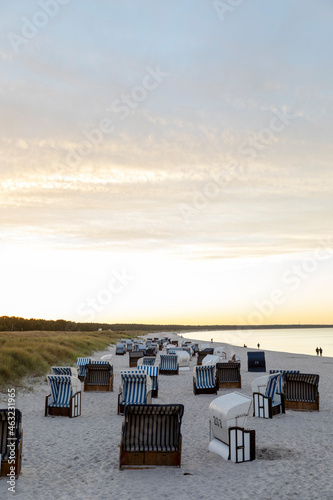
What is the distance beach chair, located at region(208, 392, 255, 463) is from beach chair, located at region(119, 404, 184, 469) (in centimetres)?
99

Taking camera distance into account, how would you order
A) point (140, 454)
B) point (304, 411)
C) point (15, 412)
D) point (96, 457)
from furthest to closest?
point (304, 411) → point (96, 457) → point (140, 454) → point (15, 412)

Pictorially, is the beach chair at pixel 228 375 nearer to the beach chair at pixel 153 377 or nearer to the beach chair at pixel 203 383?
the beach chair at pixel 203 383

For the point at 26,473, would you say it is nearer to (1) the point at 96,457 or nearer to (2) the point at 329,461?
(1) the point at 96,457

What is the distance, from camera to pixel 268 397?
43.5 feet

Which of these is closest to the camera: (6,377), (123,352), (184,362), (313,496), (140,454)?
(313,496)

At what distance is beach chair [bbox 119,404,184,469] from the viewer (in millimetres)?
8633

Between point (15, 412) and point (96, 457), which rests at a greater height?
point (15, 412)

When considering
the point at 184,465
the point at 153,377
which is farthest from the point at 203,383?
the point at 184,465

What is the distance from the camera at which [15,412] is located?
7844mm

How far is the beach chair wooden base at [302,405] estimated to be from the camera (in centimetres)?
1452

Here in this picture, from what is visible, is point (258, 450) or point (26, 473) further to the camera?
point (258, 450)

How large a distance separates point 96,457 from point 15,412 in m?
2.37

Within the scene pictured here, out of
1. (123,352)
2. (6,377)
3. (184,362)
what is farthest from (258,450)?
(123,352)

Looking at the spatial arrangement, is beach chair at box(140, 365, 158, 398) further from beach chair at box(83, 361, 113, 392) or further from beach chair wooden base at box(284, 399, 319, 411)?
beach chair wooden base at box(284, 399, 319, 411)
